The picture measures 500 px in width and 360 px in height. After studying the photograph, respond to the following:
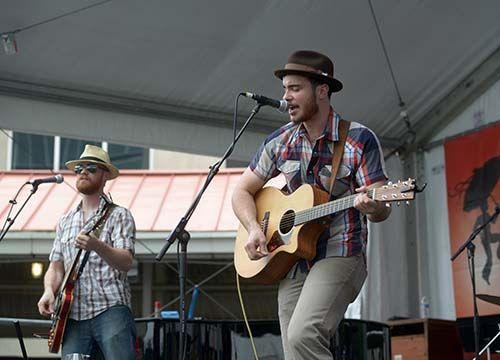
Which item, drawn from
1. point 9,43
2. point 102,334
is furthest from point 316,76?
point 9,43

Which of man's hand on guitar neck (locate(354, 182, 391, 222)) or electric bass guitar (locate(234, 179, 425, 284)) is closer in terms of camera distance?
man's hand on guitar neck (locate(354, 182, 391, 222))

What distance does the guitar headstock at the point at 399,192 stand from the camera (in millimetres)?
3590

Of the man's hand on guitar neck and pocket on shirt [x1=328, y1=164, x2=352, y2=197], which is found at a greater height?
pocket on shirt [x1=328, y1=164, x2=352, y2=197]

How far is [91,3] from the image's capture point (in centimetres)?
619

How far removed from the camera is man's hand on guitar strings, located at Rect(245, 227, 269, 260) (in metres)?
4.12

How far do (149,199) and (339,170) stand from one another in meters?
7.85

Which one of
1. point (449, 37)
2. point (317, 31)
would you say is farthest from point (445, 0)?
point (317, 31)

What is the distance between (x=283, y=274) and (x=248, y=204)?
18.7 inches

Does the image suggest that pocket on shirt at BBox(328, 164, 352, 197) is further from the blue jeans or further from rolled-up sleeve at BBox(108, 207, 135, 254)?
the blue jeans

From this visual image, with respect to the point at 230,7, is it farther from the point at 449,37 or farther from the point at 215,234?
the point at 215,234

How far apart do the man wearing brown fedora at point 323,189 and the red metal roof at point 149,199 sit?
20.7ft

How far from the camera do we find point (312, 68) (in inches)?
164

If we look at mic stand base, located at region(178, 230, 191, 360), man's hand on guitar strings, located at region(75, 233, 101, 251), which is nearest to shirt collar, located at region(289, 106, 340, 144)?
mic stand base, located at region(178, 230, 191, 360)

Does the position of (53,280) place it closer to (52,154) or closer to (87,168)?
(87,168)
